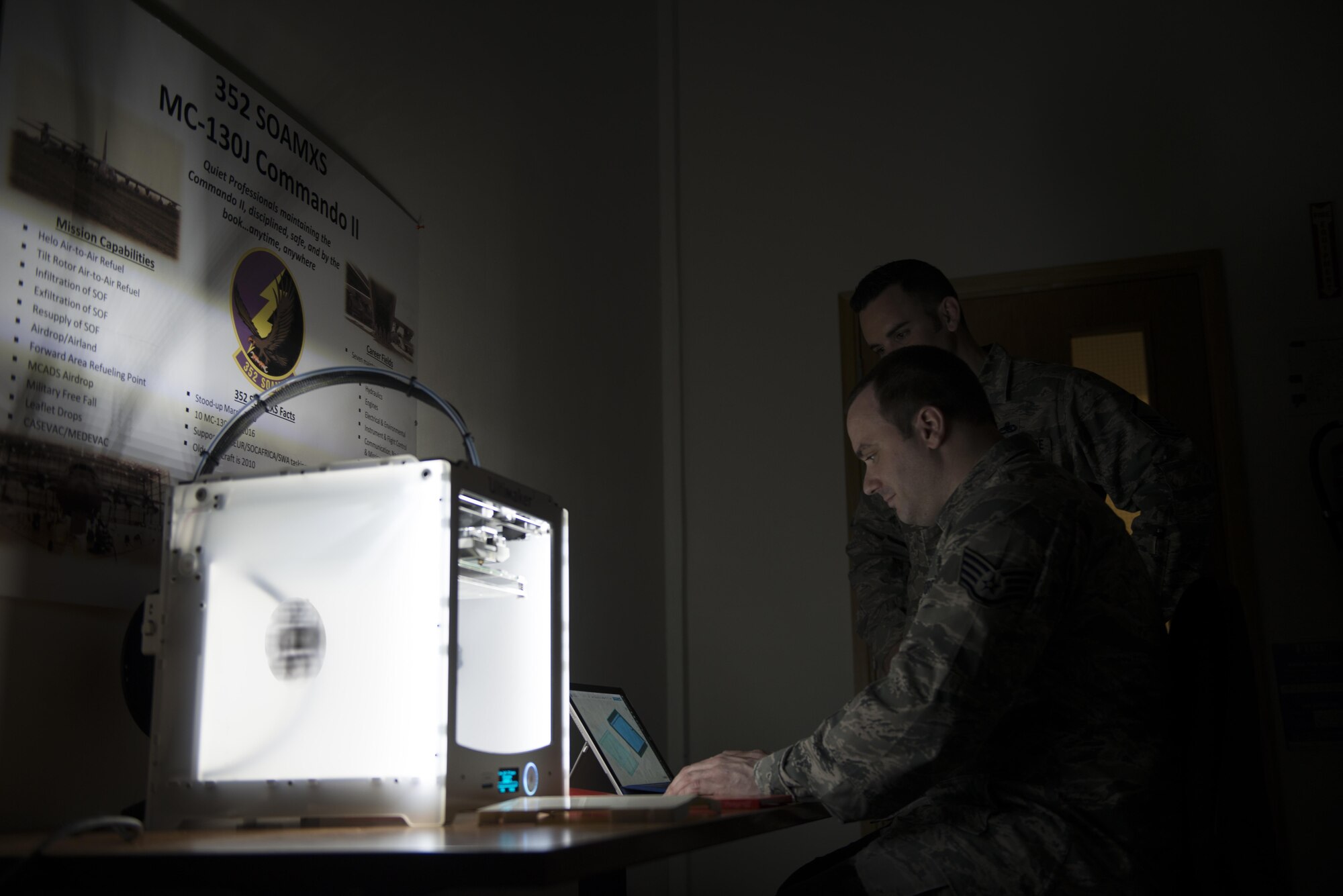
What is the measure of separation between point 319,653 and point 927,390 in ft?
3.01

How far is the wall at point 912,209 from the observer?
2986mm

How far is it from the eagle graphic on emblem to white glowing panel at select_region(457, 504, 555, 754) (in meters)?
0.52

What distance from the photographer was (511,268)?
2.42m

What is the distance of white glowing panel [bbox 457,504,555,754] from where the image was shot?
1.14 metres

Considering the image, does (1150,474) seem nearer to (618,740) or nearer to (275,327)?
(618,740)

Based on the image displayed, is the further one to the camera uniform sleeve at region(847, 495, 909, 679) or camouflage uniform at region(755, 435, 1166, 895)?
uniform sleeve at region(847, 495, 909, 679)

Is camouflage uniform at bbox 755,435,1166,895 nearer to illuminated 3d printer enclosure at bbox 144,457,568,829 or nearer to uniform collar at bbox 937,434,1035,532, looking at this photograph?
uniform collar at bbox 937,434,1035,532

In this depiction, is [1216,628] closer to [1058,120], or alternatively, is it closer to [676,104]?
[1058,120]

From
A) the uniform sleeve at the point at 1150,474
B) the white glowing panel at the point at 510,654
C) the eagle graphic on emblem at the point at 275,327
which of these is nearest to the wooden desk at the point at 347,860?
the white glowing panel at the point at 510,654

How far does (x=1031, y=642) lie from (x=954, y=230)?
2275 millimetres

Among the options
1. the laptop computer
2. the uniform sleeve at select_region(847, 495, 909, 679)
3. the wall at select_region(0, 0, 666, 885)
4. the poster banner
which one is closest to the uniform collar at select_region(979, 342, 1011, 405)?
the uniform sleeve at select_region(847, 495, 909, 679)

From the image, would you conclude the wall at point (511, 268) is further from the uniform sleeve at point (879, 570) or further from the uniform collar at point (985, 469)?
the uniform collar at point (985, 469)

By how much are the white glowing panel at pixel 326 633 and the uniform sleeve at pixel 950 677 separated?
0.48 metres

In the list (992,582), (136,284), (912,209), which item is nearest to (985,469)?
(992,582)
